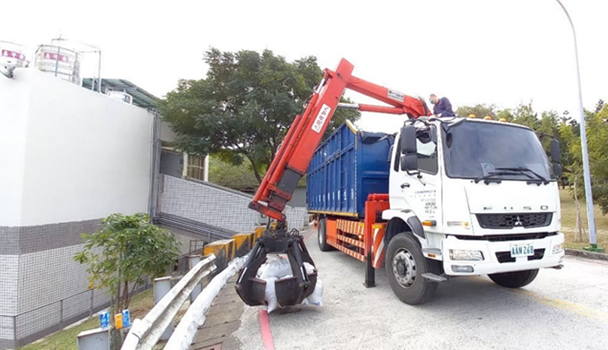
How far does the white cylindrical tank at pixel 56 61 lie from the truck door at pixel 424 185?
10433 millimetres

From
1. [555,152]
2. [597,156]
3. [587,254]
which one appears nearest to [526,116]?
[597,156]

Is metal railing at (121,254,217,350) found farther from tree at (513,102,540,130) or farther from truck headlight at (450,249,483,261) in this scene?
tree at (513,102,540,130)

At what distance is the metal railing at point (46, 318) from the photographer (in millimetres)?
6934

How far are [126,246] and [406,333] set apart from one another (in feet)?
14.8

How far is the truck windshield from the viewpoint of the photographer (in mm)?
3711

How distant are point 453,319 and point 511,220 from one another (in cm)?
130

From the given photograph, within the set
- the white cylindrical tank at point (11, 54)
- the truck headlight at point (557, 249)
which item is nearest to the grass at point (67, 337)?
the truck headlight at point (557, 249)

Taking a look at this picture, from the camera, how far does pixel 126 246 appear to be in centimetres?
531

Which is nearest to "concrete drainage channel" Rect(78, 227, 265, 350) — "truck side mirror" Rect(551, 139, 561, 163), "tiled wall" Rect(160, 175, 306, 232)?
"truck side mirror" Rect(551, 139, 561, 163)

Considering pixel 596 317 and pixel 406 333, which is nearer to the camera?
pixel 406 333

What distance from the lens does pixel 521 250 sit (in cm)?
351

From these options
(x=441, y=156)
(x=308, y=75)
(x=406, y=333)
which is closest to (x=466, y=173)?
(x=441, y=156)

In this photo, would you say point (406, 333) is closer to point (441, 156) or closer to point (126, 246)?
point (441, 156)

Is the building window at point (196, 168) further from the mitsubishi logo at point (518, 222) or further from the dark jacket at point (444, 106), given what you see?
the mitsubishi logo at point (518, 222)
